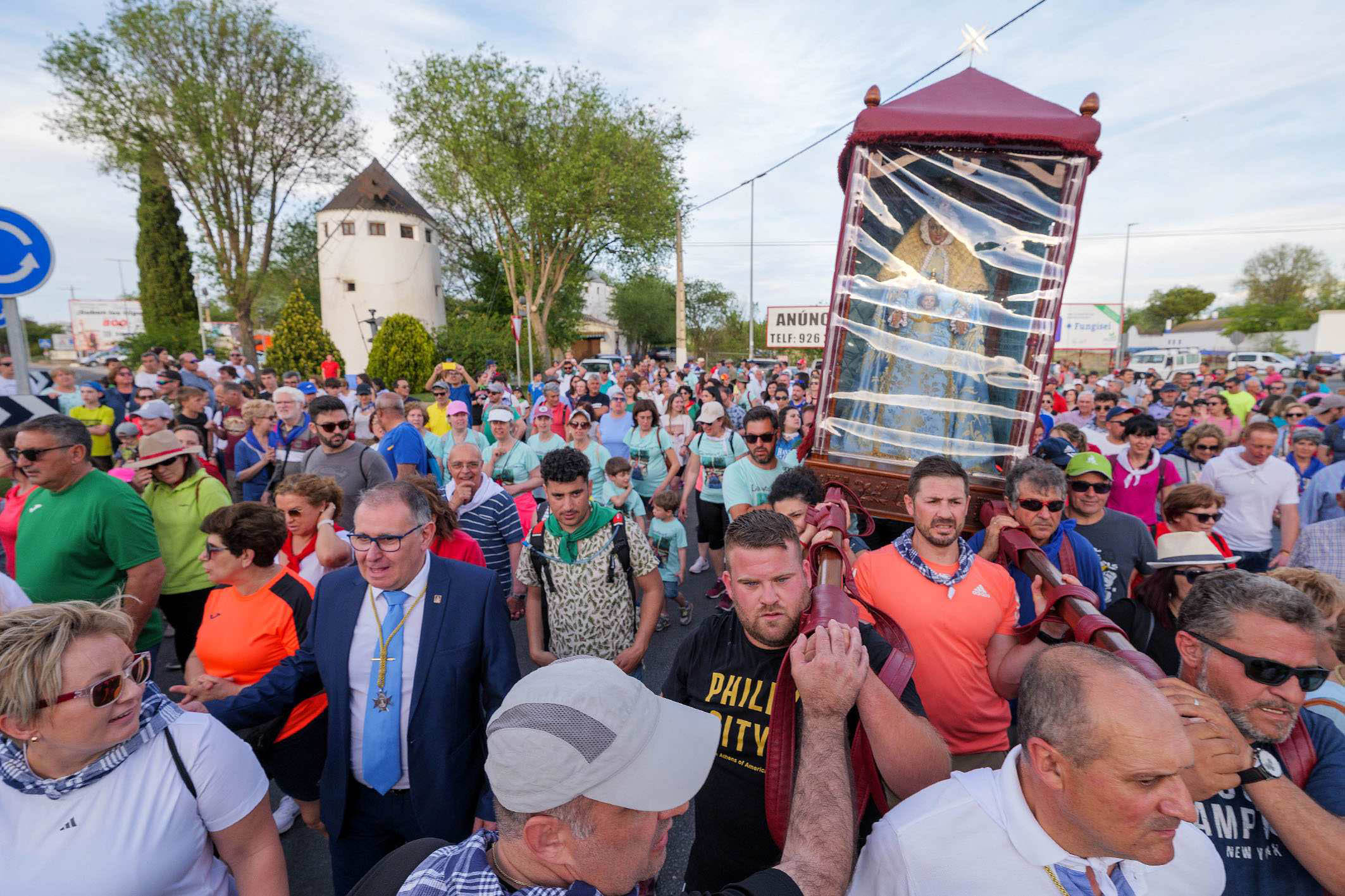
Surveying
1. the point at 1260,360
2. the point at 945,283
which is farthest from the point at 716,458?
the point at 1260,360

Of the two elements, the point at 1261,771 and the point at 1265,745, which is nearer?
the point at 1261,771

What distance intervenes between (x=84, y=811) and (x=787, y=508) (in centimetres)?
295

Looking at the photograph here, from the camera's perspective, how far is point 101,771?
1.62 meters

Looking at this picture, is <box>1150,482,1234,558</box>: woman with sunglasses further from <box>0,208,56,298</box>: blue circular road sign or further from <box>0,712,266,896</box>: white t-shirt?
<box>0,208,56,298</box>: blue circular road sign

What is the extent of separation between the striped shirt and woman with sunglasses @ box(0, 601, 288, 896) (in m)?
2.57

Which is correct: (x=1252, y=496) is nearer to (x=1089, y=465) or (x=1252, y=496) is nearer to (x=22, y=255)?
(x=1089, y=465)

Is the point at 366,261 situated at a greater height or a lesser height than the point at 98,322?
greater

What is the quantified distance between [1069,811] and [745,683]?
949mm

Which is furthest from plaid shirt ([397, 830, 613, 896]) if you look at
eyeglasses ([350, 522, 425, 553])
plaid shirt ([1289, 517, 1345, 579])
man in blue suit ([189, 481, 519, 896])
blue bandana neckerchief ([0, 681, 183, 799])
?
plaid shirt ([1289, 517, 1345, 579])

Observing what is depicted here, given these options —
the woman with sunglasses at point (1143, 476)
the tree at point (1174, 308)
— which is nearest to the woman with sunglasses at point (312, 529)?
the woman with sunglasses at point (1143, 476)

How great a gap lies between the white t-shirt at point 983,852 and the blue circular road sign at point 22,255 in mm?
5155

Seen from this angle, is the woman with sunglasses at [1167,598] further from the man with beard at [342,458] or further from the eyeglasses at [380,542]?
the man with beard at [342,458]

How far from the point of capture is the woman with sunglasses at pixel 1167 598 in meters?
2.72

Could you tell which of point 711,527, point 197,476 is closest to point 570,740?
point 197,476
